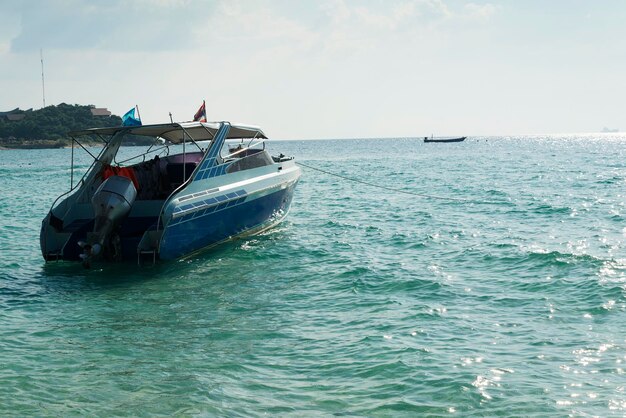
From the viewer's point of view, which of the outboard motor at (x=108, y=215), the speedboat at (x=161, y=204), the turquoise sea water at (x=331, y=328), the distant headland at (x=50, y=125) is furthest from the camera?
the distant headland at (x=50, y=125)

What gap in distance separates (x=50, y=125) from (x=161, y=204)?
169 m

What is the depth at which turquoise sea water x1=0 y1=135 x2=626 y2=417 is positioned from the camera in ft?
22.1

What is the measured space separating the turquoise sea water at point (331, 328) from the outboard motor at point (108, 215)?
493 millimetres

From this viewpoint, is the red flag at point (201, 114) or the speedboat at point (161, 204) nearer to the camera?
the speedboat at point (161, 204)

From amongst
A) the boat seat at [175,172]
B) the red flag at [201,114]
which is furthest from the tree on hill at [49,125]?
the red flag at [201,114]

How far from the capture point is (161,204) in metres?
14.7

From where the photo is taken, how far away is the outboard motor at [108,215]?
512 inches

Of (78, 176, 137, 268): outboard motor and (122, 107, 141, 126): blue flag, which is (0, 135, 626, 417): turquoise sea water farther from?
(122, 107, 141, 126): blue flag

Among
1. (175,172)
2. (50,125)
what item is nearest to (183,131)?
(175,172)

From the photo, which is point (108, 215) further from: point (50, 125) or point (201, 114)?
point (50, 125)

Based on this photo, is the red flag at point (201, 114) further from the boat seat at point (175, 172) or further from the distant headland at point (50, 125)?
the distant headland at point (50, 125)

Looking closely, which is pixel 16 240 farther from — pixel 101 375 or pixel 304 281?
pixel 101 375

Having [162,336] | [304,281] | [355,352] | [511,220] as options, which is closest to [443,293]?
[304,281]

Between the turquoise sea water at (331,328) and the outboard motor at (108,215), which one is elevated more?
the outboard motor at (108,215)
